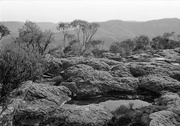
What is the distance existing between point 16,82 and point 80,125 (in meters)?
6.97

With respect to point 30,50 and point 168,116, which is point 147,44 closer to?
point 168,116

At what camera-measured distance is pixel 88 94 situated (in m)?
26.6

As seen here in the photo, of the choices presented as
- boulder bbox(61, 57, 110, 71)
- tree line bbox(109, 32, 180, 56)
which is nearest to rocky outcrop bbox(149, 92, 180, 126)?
boulder bbox(61, 57, 110, 71)

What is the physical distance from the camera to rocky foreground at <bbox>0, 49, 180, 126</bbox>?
58.6ft

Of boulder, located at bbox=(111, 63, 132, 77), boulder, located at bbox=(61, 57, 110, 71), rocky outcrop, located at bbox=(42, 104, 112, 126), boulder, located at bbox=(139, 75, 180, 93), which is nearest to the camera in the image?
rocky outcrop, located at bbox=(42, 104, 112, 126)

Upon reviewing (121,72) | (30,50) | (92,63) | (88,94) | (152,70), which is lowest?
(88,94)

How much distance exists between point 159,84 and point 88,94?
34.7 feet

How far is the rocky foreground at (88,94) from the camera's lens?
17.9m

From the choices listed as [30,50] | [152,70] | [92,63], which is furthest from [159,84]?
[30,50]

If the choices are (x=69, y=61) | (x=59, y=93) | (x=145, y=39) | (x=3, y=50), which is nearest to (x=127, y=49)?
(x=145, y=39)

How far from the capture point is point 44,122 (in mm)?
19062

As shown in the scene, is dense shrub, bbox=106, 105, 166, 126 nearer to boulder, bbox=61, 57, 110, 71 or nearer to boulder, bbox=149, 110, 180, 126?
boulder, bbox=149, 110, 180, 126

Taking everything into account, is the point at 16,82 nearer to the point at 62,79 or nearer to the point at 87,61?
the point at 62,79

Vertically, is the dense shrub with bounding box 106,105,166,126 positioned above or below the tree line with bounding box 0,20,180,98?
below
